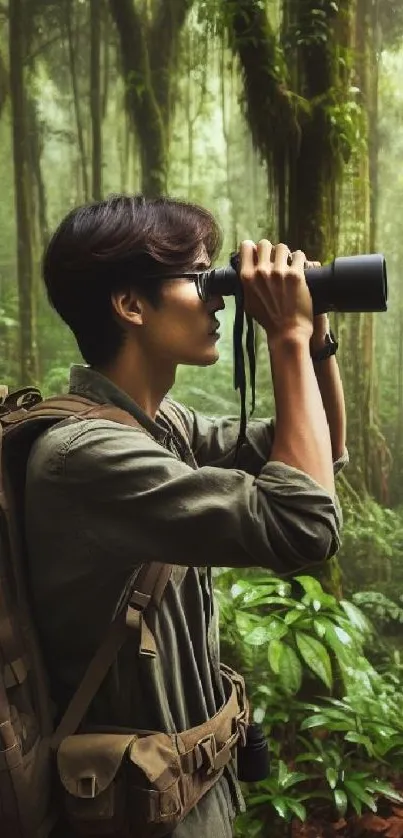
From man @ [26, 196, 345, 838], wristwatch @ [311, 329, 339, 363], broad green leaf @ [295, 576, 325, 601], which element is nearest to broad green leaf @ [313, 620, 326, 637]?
broad green leaf @ [295, 576, 325, 601]

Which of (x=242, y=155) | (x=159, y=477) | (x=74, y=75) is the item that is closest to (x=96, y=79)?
(x=74, y=75)

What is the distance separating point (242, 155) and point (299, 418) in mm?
2390

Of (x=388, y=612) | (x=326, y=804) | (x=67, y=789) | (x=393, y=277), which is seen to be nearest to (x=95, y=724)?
(x=67, y=789)

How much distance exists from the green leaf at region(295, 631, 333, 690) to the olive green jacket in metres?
0.94

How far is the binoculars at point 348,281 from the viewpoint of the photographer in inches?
40.4

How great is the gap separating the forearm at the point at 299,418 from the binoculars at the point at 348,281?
10 cm

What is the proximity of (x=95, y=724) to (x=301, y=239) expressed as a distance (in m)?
2.15

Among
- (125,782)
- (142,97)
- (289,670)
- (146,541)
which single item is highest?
(142,97)

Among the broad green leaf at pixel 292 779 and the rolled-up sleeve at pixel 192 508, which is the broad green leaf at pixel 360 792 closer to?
the broad green leaf at pixel 292 779

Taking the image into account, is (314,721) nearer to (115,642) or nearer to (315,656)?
(315,656)

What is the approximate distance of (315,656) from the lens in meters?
2.12

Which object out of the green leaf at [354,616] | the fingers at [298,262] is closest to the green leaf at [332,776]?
the green leaf at [354,616]

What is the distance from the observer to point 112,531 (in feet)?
3.01

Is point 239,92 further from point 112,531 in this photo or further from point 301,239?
point 112,531
